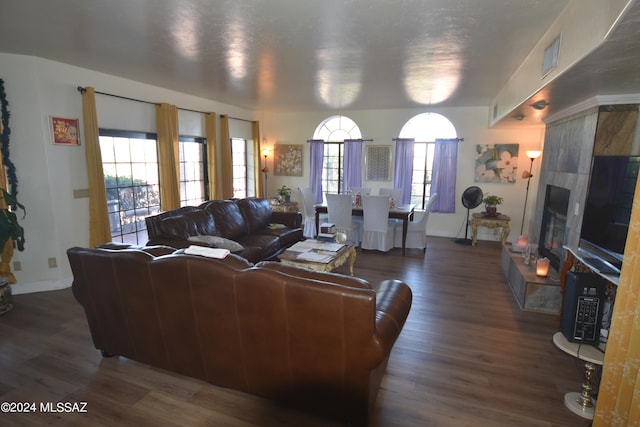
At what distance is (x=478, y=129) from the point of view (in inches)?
252

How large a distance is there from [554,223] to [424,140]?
318cm

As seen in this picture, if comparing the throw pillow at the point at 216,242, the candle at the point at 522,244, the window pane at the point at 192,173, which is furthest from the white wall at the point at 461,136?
the throw pillow at the point at 216,242

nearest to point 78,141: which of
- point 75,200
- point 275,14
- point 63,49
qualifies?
point 75,200

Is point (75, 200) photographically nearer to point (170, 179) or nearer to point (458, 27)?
point (170, 179)

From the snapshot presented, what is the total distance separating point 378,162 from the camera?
716 centimetres

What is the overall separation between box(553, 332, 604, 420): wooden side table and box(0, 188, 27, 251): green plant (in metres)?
5.00

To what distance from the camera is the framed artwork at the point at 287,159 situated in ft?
25.7

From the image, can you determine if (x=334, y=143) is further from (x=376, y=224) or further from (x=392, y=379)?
(x=392, y=379)

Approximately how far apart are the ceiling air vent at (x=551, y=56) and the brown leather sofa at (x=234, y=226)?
3325mm

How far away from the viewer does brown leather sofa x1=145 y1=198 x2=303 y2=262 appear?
11.7 feet

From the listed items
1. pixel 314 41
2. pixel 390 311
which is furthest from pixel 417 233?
pixel 390 311

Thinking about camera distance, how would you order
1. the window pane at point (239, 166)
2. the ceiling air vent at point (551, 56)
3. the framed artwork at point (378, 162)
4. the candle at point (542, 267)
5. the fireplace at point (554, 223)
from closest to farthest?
the ceiling air vent at point (551, 56) → the candle at point (542, 267) → the fireplace at point (554, 223) → the framed artwork at point (378, 162) → the window pane at point (239, 166)

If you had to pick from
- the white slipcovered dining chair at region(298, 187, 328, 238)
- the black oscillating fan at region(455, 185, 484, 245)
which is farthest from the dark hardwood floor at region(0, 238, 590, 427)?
the white slipcovered dining chair at region(298, 187, 328, 238)

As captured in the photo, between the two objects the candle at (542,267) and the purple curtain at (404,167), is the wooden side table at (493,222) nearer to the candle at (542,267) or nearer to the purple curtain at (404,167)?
the purple curtain at (404,167)
